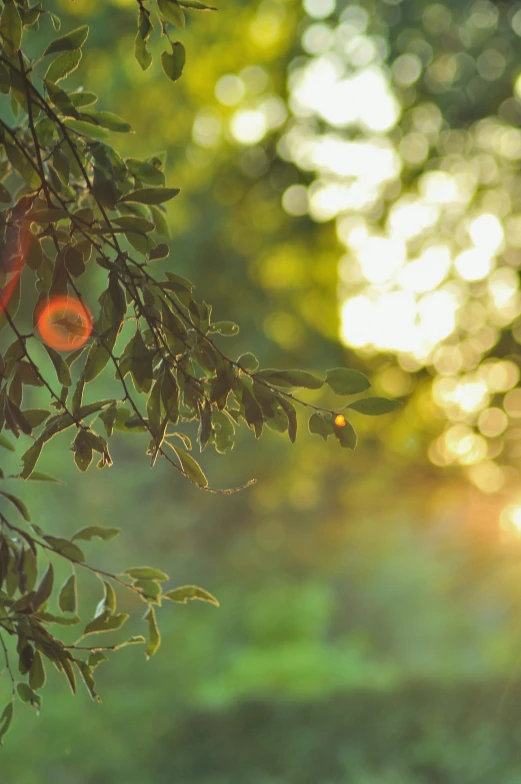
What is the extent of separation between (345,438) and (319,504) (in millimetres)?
8657

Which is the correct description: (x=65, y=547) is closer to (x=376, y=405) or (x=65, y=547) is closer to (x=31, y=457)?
(x=31, y=457)

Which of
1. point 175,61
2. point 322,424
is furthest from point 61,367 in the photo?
point 175,61

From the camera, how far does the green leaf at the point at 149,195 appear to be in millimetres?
957

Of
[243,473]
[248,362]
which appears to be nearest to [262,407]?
[248,362]

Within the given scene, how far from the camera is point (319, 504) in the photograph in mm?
9539

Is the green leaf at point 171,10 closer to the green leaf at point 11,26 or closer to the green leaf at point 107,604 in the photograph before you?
the green leaf at point 11,26

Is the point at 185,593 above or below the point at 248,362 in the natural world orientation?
below

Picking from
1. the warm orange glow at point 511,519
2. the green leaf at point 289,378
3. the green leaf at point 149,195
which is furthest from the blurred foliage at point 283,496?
the green leaf at point 289,378

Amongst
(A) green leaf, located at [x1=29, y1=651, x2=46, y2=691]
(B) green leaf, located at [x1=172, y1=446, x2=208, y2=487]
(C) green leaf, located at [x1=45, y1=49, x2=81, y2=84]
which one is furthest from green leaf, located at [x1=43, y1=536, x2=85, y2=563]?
(C) green leaf, located at [x1=45, y1=49, x2=81, y2=84]

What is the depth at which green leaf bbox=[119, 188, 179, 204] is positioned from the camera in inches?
37.7

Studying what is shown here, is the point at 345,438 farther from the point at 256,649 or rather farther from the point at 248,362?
the point at 256,649

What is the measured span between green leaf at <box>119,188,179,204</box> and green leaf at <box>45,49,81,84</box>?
0.19 metres

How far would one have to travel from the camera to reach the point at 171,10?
1.01 m

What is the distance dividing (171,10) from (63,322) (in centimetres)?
38
